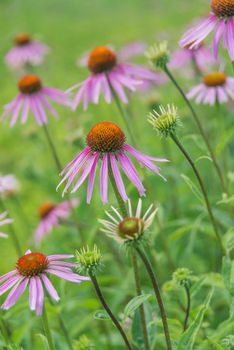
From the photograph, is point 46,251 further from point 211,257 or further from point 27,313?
point 211,257

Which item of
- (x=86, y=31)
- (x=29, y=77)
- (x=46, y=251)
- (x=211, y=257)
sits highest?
(x=86, y=31)

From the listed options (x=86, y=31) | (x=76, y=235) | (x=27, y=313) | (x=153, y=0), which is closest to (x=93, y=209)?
(x=76, y=235)

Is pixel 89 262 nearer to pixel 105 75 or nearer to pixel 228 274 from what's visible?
pixel 228 274

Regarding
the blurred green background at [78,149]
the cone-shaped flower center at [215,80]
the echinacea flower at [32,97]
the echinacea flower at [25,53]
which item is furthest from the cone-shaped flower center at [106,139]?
the echinacea flower at [25,53]

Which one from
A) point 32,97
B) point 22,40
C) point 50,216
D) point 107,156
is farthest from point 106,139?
point 22,40

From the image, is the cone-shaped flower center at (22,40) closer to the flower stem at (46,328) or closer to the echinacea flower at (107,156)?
the echinacea flower at (107,156)

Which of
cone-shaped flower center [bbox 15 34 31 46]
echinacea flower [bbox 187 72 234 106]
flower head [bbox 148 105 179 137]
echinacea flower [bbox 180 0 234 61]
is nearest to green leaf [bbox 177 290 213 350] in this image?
flower head [bbox 148 105 179 137]
